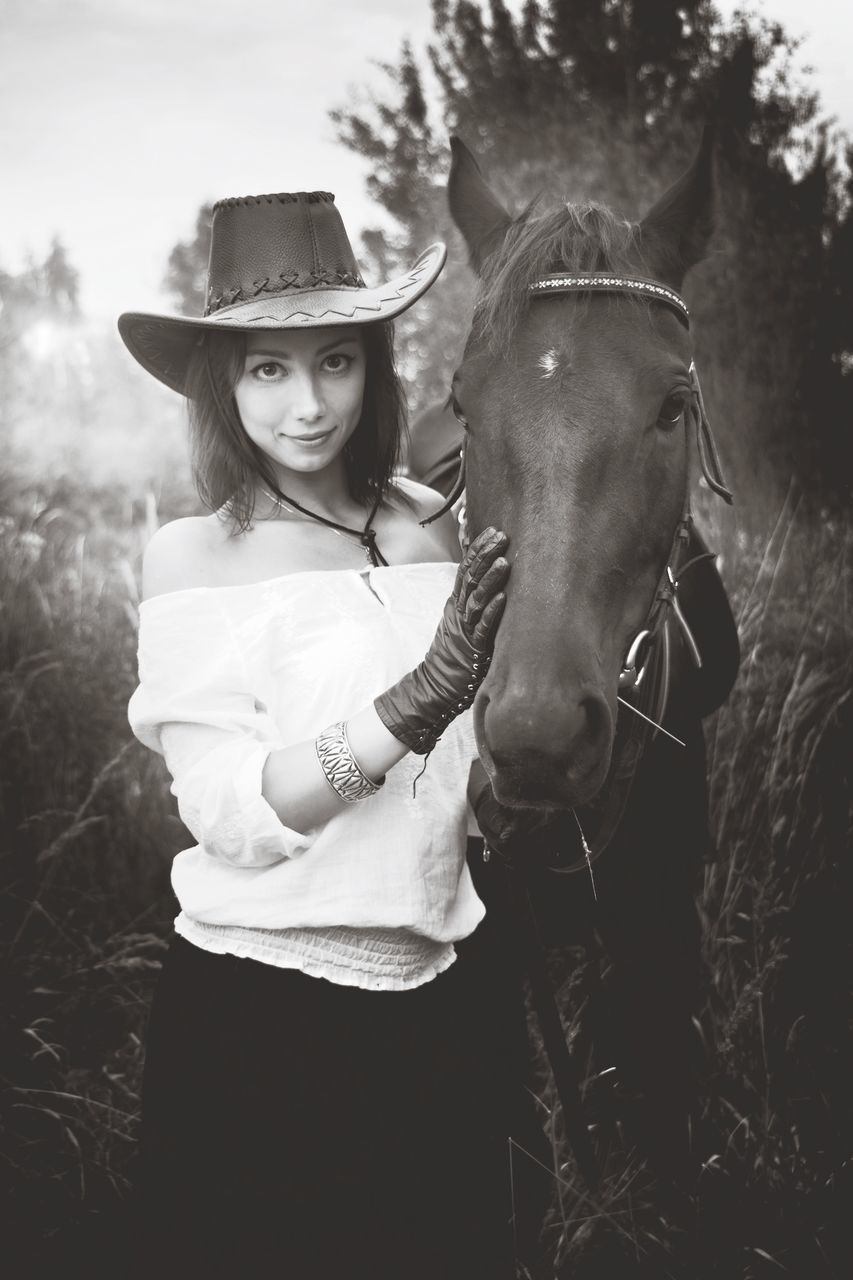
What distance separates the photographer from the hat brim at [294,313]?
1566mm

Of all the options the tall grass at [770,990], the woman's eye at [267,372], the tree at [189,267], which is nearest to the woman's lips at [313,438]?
the woman's eye at [267,372]

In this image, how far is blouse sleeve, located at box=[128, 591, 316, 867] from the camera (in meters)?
1.42

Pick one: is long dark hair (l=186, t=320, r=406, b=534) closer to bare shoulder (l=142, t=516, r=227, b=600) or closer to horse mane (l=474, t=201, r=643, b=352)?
bare shoulder (l=142, t=516, r=227, b=600)

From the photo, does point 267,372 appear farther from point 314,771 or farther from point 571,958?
point 571,958

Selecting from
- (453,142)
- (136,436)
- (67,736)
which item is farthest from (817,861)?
(136,436)

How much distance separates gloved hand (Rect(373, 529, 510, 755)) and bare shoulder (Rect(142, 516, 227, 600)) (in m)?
0.50

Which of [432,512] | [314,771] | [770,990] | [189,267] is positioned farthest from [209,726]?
[189,267]

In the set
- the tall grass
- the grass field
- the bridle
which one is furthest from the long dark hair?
the tall grass

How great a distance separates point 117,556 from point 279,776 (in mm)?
4105

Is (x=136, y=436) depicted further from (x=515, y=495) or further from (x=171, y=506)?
(x=515, y=495)

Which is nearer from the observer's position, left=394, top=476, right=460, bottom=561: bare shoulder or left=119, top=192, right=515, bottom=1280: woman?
left=119, top=192, right=515, bottom=1280: woman

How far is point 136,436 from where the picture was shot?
24.7 ft

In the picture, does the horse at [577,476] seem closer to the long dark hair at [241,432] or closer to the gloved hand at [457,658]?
the gloved hand at [457,658]

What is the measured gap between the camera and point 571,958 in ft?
9.71
